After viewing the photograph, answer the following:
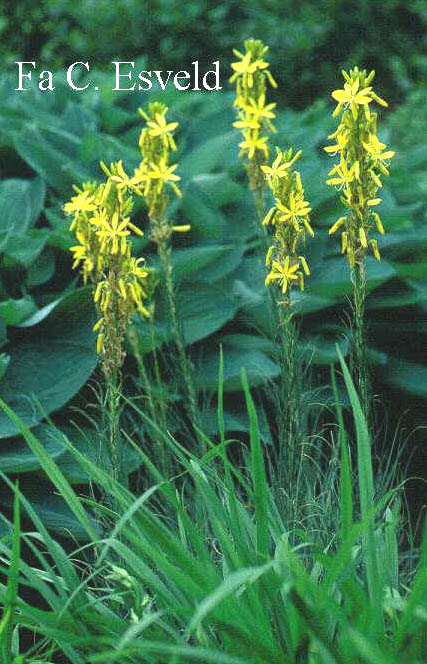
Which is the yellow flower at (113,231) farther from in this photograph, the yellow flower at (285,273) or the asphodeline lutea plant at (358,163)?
the asphodeline lutea plant at (358,163)

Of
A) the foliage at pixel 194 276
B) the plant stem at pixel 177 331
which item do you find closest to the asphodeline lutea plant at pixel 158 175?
the plant stem at pixel 177 331

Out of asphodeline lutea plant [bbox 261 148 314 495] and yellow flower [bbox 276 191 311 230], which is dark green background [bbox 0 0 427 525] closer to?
asphodeline lutea plant [bbox 261 148 314 495]

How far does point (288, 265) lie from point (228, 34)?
5.50m

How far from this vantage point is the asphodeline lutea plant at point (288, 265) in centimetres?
219

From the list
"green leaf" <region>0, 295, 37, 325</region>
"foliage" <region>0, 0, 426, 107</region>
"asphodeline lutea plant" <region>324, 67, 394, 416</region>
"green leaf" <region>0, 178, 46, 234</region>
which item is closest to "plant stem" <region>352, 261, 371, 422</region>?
"asphodeline lutea plant" <region>324, 67, 394, 416</region>

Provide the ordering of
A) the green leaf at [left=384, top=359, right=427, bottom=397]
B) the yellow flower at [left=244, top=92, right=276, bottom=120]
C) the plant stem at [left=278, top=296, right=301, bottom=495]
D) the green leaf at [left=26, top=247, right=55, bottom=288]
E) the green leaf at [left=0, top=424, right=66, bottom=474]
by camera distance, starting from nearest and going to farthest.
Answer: the plant stem at [left=278, top=296, right=301, bottom=495] → the yellow flower at [left=244, top=92, right=276, bottom=120] → the green leaf at [left=0, top=424, right=66, bottom=474] → the green leaf at [left=26, top=247, right=55, bottom=288] → the green leaf at [left=384, top=359, right=427, bottom=397]

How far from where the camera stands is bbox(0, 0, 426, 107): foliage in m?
7.27

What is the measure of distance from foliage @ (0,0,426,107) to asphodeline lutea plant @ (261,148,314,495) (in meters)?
5.17

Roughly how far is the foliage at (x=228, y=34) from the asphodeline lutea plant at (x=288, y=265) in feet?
17.0

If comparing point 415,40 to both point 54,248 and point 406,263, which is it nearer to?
point 406,263

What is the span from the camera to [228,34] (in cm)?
738

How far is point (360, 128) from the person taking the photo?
2.15 metres

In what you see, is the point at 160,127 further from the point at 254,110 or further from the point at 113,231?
the point at 113,231

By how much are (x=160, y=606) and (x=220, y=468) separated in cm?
78
